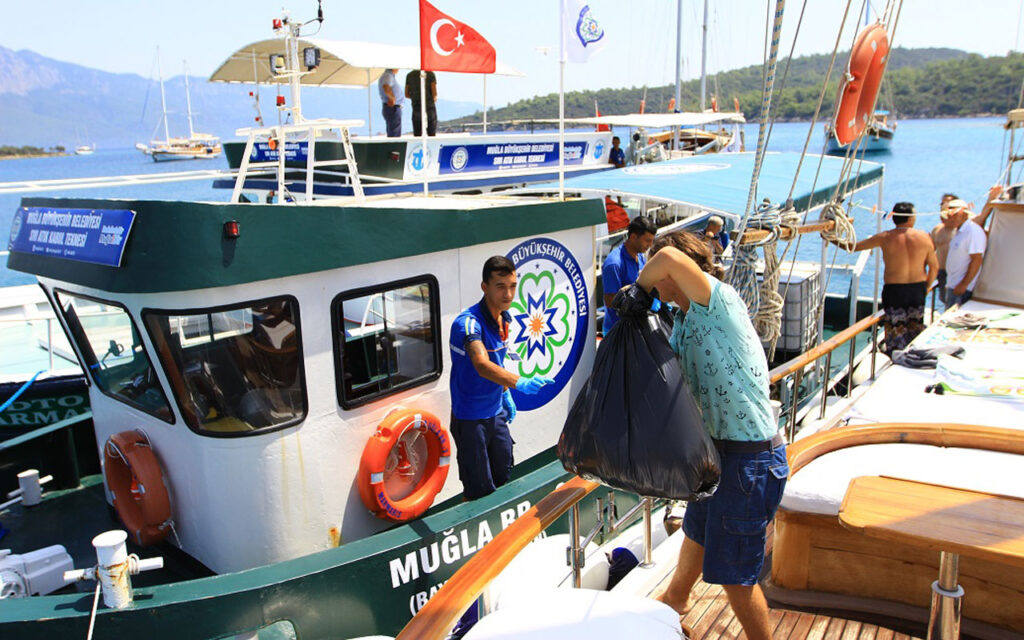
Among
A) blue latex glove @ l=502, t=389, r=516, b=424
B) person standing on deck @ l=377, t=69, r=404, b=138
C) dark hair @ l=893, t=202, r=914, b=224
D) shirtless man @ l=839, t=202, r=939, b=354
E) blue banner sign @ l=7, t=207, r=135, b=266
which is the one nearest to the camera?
blue banner sign @ l=7, t=207, r=135, b=266

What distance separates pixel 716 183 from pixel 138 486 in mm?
7470

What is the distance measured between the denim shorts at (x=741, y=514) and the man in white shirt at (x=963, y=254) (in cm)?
667

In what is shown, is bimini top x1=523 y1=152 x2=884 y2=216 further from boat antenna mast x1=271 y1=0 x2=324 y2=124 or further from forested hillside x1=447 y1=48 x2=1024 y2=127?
forested hillside x1=447 y1=48 x2=1024 y2=127

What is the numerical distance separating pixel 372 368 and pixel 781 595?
267cm

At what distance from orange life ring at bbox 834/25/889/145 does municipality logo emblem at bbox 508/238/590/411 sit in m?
1.90

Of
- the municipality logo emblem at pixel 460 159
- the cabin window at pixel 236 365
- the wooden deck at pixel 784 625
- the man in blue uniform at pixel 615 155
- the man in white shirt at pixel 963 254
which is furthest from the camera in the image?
the man in blue uniform at pixel 615 155

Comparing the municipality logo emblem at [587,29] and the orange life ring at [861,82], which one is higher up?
the municipality logo emblem at [587,29]

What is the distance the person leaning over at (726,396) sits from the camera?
2.36m

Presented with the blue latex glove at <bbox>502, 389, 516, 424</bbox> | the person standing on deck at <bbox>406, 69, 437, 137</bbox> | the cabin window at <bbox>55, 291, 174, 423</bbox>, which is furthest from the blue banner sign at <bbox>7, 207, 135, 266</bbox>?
the person standing on deck at <bbox>406, 69, 437, 137</bbox>

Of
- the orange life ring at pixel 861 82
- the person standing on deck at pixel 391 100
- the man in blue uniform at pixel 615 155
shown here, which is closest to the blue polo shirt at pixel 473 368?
the orange life ring at pixel 861 82

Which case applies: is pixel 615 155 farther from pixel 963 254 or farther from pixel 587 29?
pixel 587 29

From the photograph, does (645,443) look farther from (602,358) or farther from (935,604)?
(935,604)

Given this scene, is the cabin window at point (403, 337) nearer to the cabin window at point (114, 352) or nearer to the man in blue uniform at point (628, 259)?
the cabin window at point (114, 352)

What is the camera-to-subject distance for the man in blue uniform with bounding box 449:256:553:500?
11.9 feet
